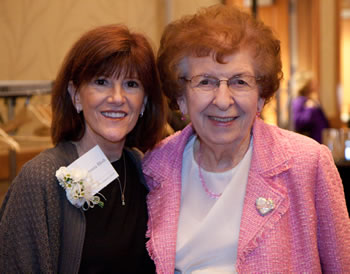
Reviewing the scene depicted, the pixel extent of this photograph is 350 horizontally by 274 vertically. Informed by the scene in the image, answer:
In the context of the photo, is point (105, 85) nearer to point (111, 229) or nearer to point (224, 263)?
point (111, 229)

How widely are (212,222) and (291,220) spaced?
11.7 inches

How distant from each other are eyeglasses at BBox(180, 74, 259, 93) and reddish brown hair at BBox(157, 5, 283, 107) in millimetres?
50

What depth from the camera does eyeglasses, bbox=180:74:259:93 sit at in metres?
1.65

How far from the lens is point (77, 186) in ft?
5.31

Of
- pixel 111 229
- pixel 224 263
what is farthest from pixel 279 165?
pixel 111 229

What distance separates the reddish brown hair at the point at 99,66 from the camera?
172 cm

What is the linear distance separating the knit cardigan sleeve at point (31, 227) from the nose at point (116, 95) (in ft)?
1.30

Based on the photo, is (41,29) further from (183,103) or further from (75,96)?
(183,103)

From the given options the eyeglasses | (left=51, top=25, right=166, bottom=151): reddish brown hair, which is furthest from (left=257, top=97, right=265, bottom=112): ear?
(left=51, top=25, right=166, bottom=151): reddish brown hair

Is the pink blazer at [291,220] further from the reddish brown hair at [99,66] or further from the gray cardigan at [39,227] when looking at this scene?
the reddish brown hair at [99,66]

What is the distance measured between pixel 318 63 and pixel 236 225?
22.3ft

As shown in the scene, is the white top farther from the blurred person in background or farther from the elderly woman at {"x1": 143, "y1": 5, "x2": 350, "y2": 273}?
the blurred person in background

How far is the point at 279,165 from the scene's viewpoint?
166 centimetres

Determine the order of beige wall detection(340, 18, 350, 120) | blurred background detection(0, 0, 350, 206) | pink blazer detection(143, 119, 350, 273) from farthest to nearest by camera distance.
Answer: beige wall detection(340, 18, 350, 120) → blurred background detection(0, 0, 350, 206) → pink blazer detection(143, 119, 350, 273)
